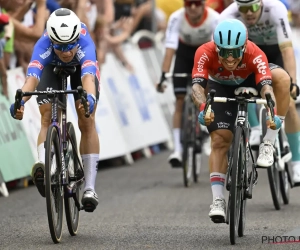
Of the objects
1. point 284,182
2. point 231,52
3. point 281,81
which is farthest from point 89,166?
point 284,182

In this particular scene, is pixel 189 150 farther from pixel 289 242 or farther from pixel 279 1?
pixel 289 242

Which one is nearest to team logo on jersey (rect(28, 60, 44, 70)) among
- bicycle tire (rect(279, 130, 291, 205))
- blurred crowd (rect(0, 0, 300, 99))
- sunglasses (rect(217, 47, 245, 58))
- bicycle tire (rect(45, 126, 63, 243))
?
bicycle tire (rect(45, 126, 63, 243))

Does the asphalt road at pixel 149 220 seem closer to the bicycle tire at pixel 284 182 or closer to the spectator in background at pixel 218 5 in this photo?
the bicycle tire at pixel 284 182

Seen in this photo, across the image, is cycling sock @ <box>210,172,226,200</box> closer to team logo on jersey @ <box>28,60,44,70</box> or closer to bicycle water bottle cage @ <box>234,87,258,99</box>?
bicycle water bottle cage @ <box>234,87,258,99</box>

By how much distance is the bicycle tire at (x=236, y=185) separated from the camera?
27.8 ft

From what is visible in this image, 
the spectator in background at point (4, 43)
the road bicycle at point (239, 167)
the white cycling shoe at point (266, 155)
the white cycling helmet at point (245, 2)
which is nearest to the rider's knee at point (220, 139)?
the road bicycle at point (239, 167)

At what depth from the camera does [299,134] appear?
37.5 ft

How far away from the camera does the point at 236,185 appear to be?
8.56 m

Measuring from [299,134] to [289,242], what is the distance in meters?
3.04

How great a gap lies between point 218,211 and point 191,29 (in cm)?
575

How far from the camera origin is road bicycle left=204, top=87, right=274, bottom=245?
8523mm

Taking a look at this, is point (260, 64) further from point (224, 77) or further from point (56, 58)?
point (56, 58)

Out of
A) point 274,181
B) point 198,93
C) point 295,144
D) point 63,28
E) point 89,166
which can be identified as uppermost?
point 63,28

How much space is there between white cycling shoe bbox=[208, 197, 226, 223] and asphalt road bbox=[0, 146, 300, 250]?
187 millimetres
